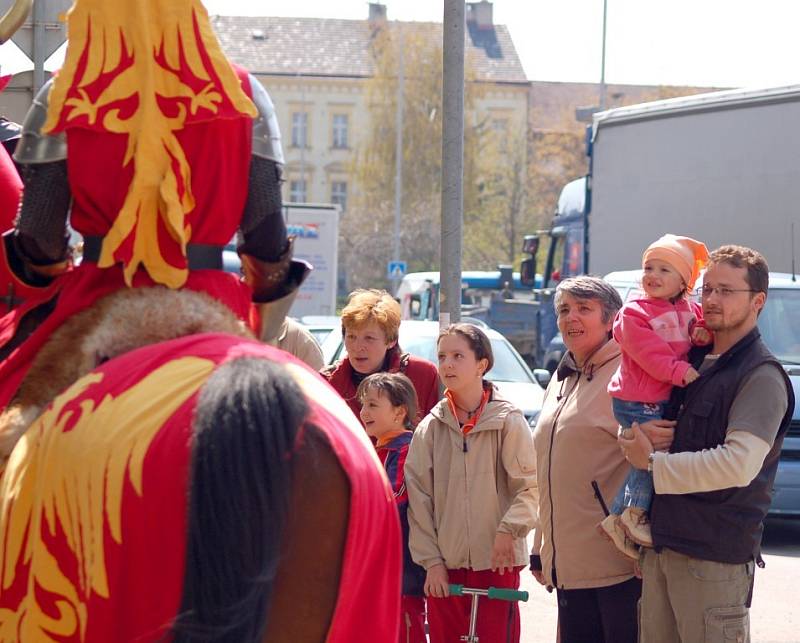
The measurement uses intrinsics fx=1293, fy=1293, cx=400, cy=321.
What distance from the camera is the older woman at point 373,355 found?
609 centimetres

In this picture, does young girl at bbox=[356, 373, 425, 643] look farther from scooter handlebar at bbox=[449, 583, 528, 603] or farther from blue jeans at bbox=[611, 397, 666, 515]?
blue jeans at bbox=[611, 397, 666, 515]

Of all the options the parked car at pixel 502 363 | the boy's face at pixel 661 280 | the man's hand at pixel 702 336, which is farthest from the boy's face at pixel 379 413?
the parked car at pixel 502 363

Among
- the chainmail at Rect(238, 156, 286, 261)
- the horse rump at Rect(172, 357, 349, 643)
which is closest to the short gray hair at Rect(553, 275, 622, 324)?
the chainmail at Rect(238, 156, 286, 261)

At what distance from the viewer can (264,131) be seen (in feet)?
10.2

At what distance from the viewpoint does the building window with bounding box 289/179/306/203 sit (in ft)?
228

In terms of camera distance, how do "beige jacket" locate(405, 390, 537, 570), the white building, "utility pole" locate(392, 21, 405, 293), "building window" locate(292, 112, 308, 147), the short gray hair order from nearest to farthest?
"beige jacket" locate(405, 390, 537, 570) → the short gray hair → "utility pole" locate(392, 21, 405, 293) → "building window" locate(292, 112, 308, 147) → the white building

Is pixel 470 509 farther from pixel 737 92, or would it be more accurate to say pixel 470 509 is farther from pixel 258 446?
pixel 737 92

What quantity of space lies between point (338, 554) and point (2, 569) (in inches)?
25.9

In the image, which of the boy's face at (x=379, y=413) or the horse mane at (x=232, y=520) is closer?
the horse mane at (x=232, y=520)

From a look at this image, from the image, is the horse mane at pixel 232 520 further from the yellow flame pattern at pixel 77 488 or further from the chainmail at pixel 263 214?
the chainmail at pixel 263 214

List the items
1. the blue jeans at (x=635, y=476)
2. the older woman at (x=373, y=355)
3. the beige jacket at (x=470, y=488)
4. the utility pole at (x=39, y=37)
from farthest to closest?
the utility pole at (x=39, y=37) < the older woman at (x=373, y=355) < the beige jacket at (x=470, y=488) < the blue jeans at (x=635, y=476)

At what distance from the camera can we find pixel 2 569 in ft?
8.19

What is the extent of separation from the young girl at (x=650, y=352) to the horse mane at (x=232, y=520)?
2.60m

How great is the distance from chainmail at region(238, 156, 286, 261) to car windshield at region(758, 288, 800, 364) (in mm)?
7809
